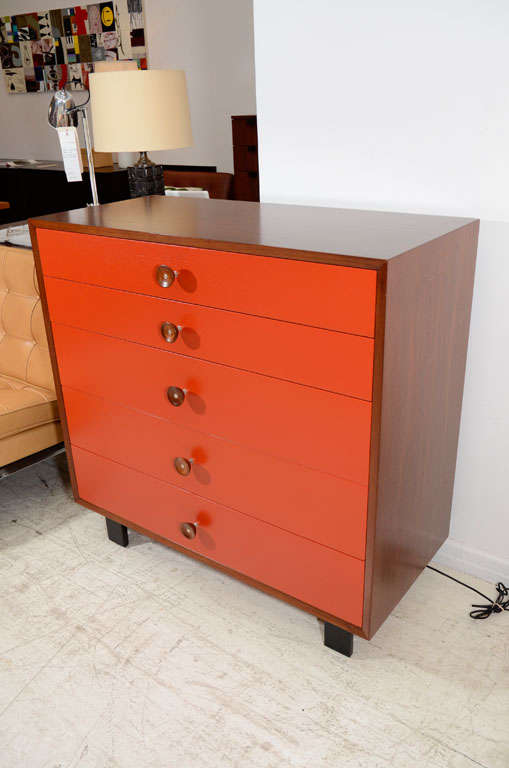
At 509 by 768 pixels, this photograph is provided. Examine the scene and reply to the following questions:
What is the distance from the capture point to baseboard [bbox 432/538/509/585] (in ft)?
5.77

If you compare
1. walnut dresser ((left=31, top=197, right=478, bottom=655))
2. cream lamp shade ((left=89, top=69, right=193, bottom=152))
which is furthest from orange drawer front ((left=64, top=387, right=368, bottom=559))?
cream lamp shade ((left=89, top=69, right=193, bottom=152))

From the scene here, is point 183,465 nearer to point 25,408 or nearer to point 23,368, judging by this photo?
point 25,408

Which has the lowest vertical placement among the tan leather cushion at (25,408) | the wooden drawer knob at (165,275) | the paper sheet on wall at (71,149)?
the tan leather cushion at (25,408)

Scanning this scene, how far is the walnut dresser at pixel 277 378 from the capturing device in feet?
4.03

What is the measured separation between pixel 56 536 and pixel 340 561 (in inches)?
40.6

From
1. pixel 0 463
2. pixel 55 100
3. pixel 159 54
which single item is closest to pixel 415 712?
pixel 0 463

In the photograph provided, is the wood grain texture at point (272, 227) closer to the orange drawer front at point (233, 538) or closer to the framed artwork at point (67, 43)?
the orange drawer front at point (233, 538)

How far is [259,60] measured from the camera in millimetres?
1766

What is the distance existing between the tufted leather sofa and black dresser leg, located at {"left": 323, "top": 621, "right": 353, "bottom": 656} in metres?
1.07

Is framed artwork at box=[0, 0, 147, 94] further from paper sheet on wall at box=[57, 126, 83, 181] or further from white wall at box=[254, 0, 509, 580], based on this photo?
white wall at box=[254, 0, 509, 580]

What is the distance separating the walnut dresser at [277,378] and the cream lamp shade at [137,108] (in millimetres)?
673

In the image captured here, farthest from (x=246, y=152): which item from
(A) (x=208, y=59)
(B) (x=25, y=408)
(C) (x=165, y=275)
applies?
(C) (x=165, y=275)

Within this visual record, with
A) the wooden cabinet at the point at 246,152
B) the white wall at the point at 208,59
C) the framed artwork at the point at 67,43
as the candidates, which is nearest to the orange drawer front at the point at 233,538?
the wooden cabinet at the point at 246,152

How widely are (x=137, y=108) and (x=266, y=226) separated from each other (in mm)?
1147
